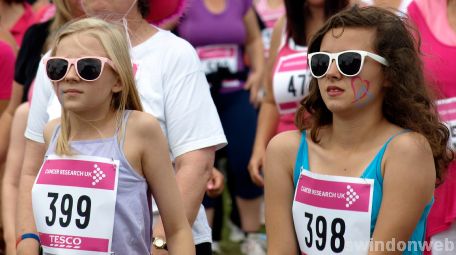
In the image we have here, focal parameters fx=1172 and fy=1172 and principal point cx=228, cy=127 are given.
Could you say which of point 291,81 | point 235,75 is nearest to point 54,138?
point 291,81

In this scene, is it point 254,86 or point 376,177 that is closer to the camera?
point 376,177

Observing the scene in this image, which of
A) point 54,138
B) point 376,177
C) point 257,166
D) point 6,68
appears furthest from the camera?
point 6,68

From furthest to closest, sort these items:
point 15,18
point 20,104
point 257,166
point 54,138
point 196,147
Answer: point 15,18 → point 257,166 → point 20,104 → point 196,147 → point 54,138

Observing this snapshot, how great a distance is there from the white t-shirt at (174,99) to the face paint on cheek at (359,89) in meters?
0.77

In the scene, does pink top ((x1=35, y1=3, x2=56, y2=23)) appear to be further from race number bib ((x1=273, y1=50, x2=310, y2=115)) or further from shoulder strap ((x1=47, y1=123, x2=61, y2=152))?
shoulder strap ((x1=47, y1=123, x2=61, y2=152))

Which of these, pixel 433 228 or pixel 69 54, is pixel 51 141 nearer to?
pixel 69 54

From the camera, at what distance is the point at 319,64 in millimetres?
4082

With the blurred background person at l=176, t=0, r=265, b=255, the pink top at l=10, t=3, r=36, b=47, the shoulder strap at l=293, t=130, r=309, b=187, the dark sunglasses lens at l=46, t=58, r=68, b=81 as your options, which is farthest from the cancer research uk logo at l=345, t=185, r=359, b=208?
the pink top at l=10, t=3, r=36, b=47

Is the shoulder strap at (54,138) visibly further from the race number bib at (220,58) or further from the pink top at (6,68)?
the race number bib at (220,58)

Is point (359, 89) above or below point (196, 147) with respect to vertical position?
above

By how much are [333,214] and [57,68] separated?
42.7 inches

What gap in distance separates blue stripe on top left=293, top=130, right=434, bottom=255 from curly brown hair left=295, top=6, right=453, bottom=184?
0.07 m

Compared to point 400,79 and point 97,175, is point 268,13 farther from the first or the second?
point 97,175

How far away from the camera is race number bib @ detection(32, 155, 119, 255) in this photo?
400 centimetres
